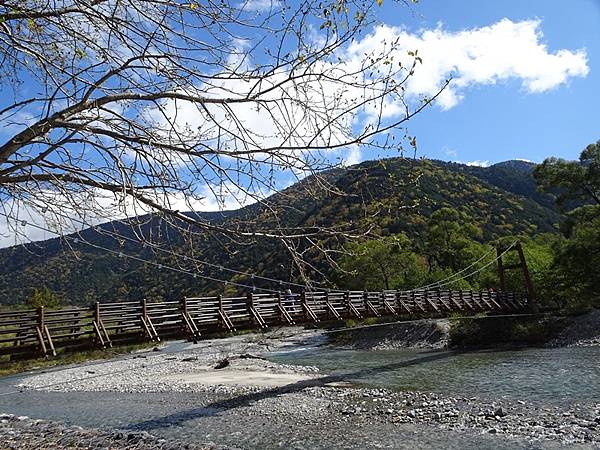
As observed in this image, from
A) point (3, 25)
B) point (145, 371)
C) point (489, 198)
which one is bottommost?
point (145, 371)

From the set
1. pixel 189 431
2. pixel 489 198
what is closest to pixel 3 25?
pixel 189 431

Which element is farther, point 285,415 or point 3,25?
point 285,415

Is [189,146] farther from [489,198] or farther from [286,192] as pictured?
[489,198]

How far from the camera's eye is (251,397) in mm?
12000

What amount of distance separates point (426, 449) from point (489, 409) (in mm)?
2497

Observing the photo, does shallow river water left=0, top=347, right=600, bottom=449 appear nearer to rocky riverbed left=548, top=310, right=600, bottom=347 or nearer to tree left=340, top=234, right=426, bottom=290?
rocky riverbed left=548, top=310, right=600, bottom=347

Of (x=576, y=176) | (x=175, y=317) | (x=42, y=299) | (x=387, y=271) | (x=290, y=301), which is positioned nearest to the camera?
(x=175, y=317)

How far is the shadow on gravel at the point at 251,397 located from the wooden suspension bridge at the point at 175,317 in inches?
64.1

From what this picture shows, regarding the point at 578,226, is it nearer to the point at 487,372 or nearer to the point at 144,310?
→ the point at 487,372

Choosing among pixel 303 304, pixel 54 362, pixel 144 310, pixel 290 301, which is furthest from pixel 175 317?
pixel 54 362

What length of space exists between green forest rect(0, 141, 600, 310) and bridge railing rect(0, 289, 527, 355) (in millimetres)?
742

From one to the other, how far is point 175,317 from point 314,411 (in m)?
3.32

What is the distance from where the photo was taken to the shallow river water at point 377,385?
7474mm

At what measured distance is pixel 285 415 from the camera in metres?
9.66
